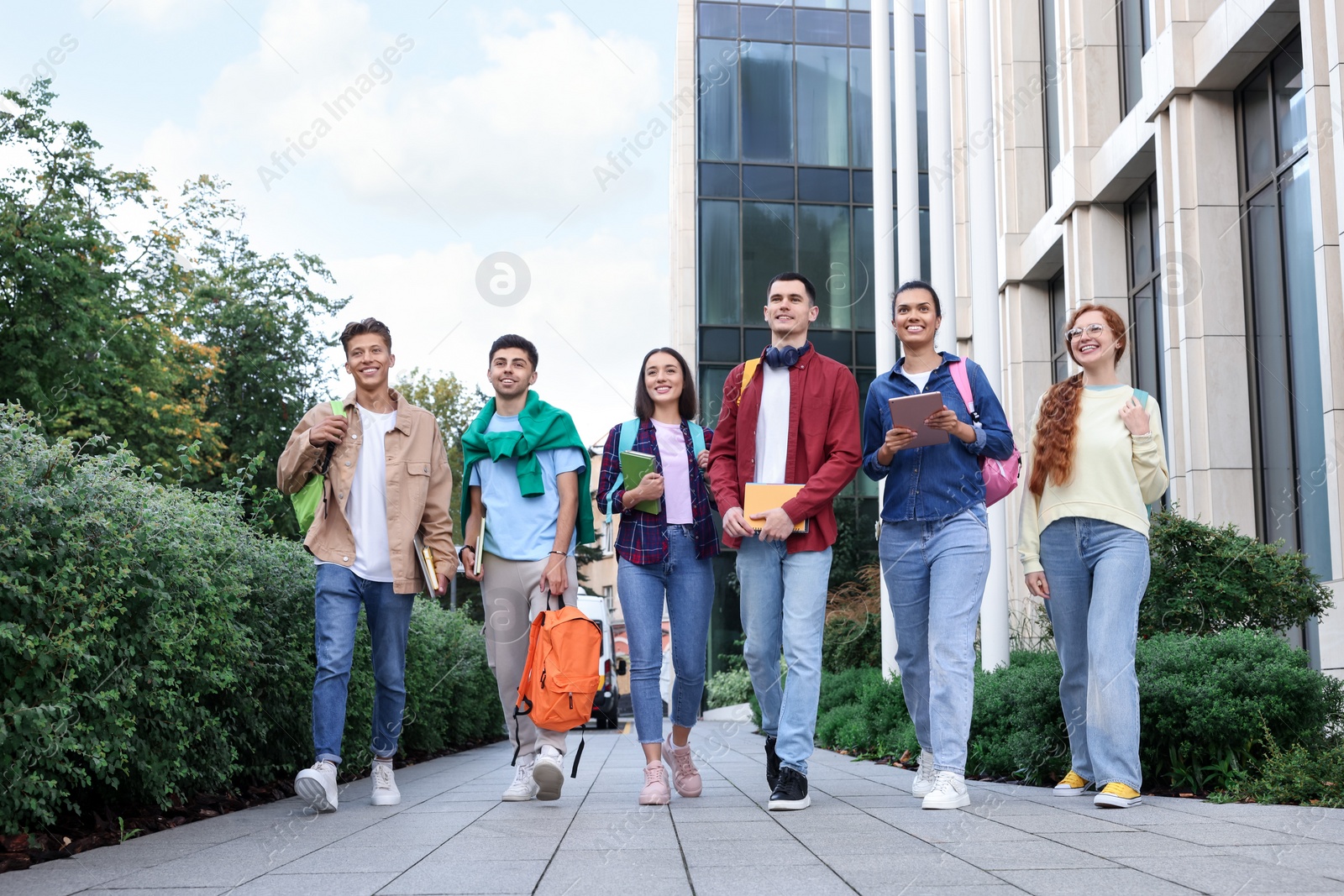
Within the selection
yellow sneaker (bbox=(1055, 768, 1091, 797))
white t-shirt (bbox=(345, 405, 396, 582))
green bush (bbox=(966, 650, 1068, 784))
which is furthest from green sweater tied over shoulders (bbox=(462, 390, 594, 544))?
yellow sneaker (bbox=(1055, 768, 1091, 797))

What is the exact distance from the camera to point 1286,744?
602cm

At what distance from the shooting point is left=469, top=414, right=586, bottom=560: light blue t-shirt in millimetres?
6219

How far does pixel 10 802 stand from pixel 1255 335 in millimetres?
11352

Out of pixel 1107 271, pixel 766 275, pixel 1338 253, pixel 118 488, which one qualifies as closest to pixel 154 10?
pixel 118 488

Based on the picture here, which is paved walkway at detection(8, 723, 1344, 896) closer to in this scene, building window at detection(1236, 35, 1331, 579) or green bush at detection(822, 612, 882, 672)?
building window at detection(1236, 35, 1331, 579)

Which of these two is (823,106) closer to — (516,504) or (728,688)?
Answer: (728,688)

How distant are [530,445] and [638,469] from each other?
27.6 inches

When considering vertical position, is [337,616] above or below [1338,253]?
below

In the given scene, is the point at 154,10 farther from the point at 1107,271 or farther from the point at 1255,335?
the point at 1107,271

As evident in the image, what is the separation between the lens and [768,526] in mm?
5461

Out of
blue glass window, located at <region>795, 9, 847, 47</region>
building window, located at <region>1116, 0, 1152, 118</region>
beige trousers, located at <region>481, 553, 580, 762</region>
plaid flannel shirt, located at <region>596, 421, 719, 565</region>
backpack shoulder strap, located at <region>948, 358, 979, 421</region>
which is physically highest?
blue glass window, located at <region>795, 9, 847, 47</region>

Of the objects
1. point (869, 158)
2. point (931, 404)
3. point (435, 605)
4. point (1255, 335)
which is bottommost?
point (435, 605)

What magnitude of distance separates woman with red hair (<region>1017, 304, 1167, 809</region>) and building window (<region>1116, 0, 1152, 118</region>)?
10.4m

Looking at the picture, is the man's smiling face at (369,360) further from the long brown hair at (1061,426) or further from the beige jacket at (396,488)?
the long brown hair at (1061,426)
